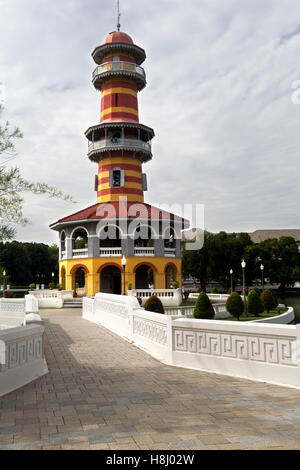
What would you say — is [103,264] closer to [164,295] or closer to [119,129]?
[164,295]

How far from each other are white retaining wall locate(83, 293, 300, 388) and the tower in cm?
2595

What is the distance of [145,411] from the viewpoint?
6309 mm

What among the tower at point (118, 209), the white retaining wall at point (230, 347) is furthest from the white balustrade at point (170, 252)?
the white retaining wall at point (230, 347)

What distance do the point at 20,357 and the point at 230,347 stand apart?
4.24 meters

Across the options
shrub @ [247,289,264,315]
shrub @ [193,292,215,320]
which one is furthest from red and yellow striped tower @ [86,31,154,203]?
shrub @ [193,292,215,320]

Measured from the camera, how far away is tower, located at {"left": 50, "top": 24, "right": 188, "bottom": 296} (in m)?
37.7

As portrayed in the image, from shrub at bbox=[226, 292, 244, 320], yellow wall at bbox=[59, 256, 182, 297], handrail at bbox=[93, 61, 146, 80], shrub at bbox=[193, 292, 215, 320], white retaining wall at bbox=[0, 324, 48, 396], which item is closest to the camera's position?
white retaining wall at bbox=[0, 324, 48, 396]

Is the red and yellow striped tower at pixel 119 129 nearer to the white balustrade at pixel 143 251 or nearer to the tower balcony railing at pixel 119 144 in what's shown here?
the tower balcony railing at pixel 119 144

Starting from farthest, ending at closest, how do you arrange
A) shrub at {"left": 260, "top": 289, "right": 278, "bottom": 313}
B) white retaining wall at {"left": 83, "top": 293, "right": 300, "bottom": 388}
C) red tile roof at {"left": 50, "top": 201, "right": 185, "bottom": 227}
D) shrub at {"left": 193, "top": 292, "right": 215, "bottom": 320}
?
1. red tile roof at {"left": 50, "top": 201, "right": 185, "bottom": 227}
2. shrub at {"left": 260, "top": 289, "right": 278, "bottom": 313}
3. shrub at {"left": 193, "top": 292, "right": 215, "bottom": 320}
4. white retaining wall at {"left": 83, "top": 293, "right": 300, "bottom": 388}

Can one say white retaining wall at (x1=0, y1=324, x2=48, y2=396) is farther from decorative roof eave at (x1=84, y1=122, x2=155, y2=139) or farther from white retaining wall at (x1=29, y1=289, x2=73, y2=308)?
decorative roof eave at (x1=84, y1=122, x2=155, y2=139)

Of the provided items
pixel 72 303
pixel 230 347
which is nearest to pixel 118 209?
pixel 72 303

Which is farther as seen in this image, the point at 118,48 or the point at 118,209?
the point at 118,48

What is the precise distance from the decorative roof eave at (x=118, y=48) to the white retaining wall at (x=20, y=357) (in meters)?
36.1

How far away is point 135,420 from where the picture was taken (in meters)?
5.88
